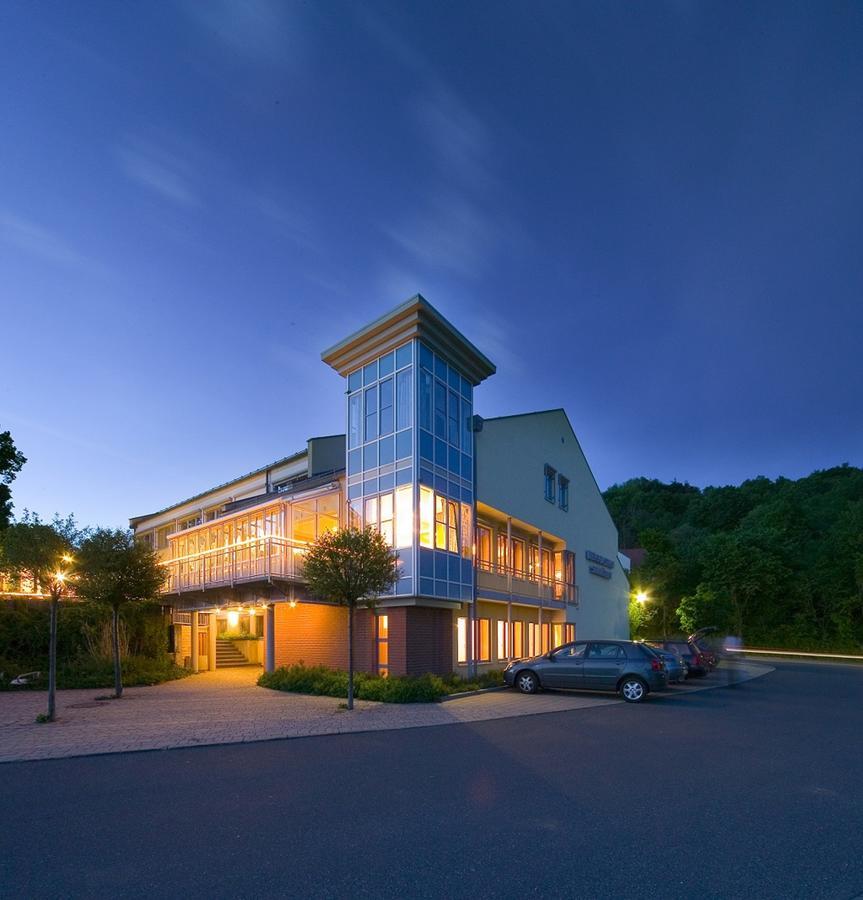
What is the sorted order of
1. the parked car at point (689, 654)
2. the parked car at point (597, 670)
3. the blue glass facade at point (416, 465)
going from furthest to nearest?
1. the parked car at point (689, 654)
2. the blue glass facade at point (416, 465)
3. the parked car at point (597, 670)

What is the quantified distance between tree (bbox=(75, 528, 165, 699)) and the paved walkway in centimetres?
207

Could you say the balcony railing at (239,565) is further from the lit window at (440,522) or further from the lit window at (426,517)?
the lit window at (440,522)

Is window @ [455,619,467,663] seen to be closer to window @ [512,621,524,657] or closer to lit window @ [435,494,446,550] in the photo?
lit window @ [435,494,446,550]

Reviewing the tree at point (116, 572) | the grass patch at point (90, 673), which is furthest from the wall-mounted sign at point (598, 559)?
the tree at point (116, 572)

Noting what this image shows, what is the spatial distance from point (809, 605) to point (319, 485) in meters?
44.7

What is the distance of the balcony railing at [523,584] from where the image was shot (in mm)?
24031

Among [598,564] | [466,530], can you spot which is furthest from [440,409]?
[598,564]

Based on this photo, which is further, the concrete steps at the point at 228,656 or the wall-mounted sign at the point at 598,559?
the wall-mounted sign at the point at 598,559

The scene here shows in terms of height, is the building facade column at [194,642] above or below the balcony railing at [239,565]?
below

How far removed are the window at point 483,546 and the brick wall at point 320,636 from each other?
5126mm

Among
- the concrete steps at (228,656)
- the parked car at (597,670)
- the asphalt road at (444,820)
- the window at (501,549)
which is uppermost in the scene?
the window at (501,549)

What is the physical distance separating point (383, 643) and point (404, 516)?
11.9ft

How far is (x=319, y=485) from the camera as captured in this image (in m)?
22.6

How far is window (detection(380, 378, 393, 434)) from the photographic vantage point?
67.8 feet
